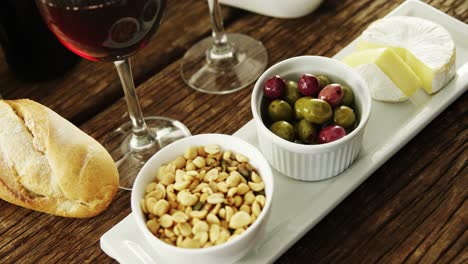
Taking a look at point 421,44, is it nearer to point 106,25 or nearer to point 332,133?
point 332,133

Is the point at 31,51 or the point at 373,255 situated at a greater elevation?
the point at 31,51

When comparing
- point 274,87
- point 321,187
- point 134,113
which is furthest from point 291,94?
point 134,113

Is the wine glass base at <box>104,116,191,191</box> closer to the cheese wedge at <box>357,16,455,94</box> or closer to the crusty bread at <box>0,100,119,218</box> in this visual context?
the crusty bread at <box>0,100,119,218</box>

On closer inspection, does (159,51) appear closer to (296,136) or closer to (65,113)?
(65,113)

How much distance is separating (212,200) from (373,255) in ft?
0.68

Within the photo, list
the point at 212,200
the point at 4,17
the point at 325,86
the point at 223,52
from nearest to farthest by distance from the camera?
the point at 212,200 → the point at 325,86 → the point at 4,17 → the point at 223,52

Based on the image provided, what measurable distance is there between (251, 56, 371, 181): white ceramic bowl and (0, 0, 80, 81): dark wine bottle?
15.5 inches

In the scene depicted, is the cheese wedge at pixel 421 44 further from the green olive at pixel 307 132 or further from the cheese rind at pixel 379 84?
the green olive at pixel 307 132

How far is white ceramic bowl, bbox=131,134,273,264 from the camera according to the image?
2.35 feet

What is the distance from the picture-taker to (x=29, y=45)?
1.05 m

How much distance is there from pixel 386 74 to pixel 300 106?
151mm

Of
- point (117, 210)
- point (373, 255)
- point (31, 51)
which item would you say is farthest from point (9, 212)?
point (373, 255)

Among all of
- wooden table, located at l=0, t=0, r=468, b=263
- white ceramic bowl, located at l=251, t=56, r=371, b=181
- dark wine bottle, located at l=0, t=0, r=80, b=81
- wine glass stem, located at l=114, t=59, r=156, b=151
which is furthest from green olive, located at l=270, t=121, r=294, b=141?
dark wine bottle, located at l=0, t=0, r=80, b=81

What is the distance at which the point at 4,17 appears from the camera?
102 centimetres
